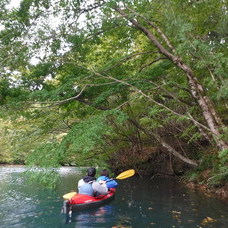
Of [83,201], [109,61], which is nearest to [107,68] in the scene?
[109,61]

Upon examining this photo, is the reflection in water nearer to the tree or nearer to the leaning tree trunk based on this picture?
the tree

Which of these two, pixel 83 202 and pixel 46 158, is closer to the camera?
pixel 46 158

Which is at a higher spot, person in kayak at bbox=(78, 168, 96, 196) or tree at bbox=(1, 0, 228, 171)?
tree at bbox=(1, 0, 228, 171)

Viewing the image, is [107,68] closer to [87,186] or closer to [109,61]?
[109,61]

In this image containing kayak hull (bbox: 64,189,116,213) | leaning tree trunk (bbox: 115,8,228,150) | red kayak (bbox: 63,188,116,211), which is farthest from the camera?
leaning tree trunk (bbox: 115,8,228,150)

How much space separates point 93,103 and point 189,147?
7.38m

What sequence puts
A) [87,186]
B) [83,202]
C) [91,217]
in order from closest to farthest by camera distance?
[91,217], [83,202], [87,186]

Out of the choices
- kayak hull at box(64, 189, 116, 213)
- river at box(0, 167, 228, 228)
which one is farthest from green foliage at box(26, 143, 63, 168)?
river at box(0, 167, 228, 228)

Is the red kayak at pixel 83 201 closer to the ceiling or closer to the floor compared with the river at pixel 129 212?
closer to the ceiling

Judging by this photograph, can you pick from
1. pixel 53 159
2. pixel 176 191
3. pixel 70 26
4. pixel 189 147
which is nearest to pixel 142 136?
pixel 189 147

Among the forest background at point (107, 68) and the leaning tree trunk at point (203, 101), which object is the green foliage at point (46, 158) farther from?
the leaning tree trunk at point (203, 101)

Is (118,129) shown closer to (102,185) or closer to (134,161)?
(134,161)

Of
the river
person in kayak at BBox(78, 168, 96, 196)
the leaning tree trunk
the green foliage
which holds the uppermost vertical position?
the leaning tree trunk

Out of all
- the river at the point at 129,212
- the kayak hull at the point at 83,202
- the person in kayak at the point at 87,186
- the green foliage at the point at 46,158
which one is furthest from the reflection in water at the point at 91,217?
the green foliage at the point at 46,158
